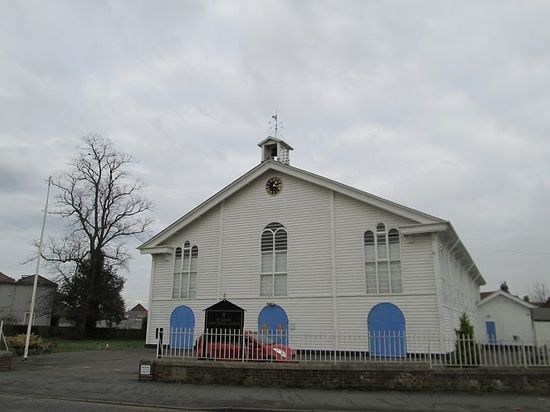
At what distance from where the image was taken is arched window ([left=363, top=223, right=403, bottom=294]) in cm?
2119

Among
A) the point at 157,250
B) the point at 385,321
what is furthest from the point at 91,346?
the point at 385,321

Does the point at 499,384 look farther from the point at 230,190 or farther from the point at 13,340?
the point at 13,340

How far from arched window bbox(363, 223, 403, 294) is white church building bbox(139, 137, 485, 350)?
0.15 feet

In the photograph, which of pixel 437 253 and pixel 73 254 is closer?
pixel 437 253

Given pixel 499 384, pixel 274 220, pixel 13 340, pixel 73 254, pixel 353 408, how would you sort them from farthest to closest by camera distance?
pixel 73 254 < pixel 13 340 < pixel 274 220 < pixel 499 384 < pixel 353 408

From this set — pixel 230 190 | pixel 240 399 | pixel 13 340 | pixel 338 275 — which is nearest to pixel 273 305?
pixel 338 275

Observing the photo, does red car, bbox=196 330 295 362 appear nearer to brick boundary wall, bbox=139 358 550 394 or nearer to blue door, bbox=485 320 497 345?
brick boundary wall, bbox=139 358 550 394

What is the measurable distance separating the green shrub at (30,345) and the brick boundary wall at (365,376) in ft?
54.3

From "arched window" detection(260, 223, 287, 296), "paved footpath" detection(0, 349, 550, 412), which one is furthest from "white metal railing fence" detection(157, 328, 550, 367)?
"arched window" detection(260, 223, 287, 296)

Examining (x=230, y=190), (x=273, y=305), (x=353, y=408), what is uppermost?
(x=230, y=190)

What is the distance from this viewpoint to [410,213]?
823 inches

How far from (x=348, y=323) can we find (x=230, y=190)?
9.46m

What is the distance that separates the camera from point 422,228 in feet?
67.3

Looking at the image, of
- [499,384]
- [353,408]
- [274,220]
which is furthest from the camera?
[274,220]
